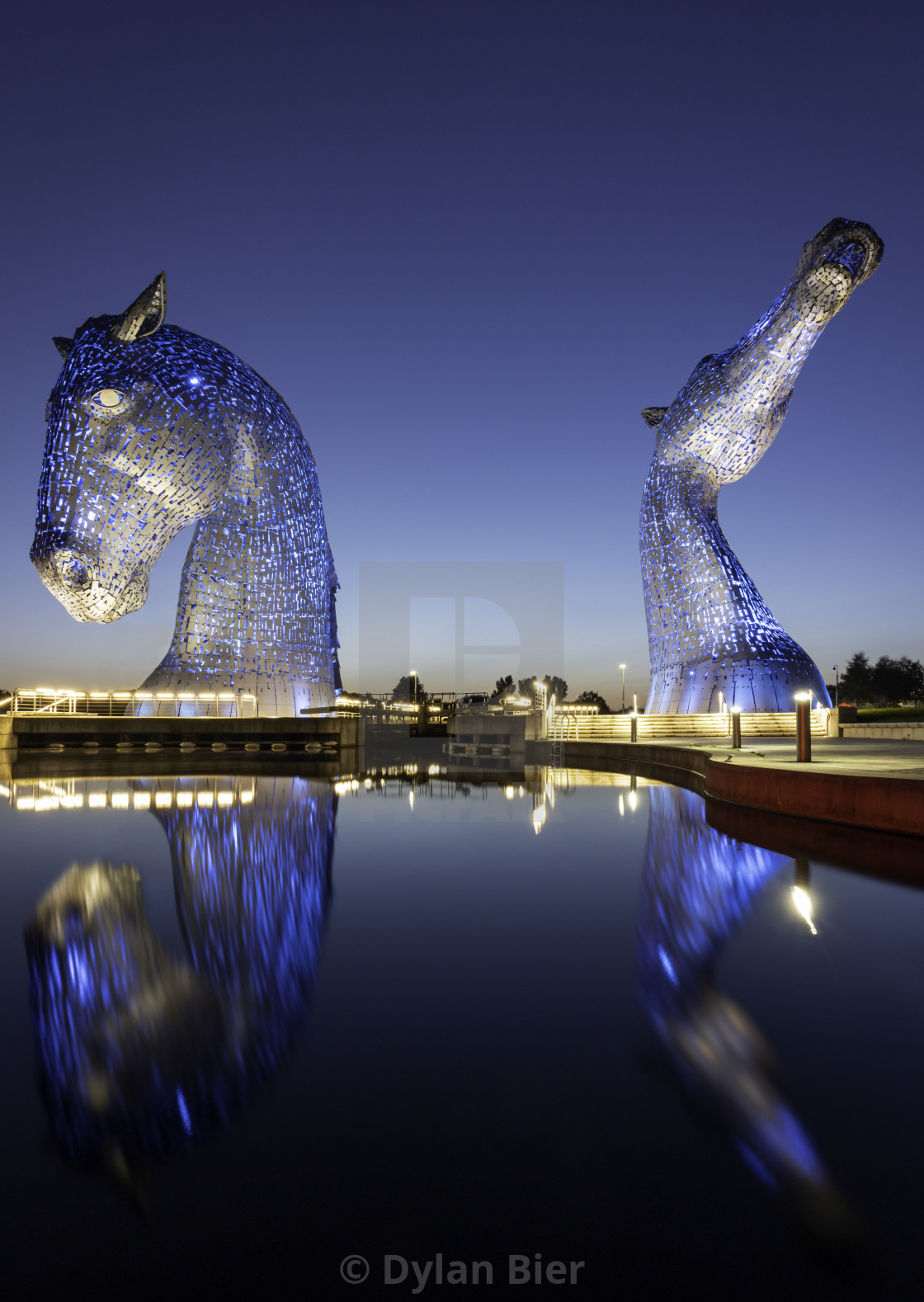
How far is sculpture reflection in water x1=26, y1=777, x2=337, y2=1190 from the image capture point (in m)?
2.47

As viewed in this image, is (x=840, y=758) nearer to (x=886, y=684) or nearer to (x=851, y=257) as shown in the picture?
(x=851, y=257)

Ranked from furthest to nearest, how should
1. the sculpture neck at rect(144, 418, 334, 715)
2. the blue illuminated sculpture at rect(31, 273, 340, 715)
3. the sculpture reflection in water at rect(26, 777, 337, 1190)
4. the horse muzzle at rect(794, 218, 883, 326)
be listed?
the sculpture neck at rect(144, 418, 334, 715) → the horse muzzle at rect(794, 218, 883, 326) → the blue illuminated sculpture at rect(31, 273, 340, 715) → the sculpture reflection in water at rect(26, 777, 337, 1190)

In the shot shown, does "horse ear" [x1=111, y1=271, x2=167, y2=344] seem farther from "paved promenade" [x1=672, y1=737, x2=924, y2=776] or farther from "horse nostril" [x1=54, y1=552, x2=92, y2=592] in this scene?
"paved promenade" [x1=672, y1=737, x2=924, y2=776]

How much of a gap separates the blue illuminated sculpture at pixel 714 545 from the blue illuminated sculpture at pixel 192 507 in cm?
1065

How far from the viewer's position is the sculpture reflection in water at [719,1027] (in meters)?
2.11

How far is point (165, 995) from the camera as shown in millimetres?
3537

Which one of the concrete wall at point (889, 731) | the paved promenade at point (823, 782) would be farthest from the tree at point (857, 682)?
the paved promenade at point (823, 782)

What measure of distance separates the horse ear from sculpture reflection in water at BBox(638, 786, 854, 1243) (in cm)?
1601

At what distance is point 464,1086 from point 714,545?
70.8ft

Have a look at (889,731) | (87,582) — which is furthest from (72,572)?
(889,731)

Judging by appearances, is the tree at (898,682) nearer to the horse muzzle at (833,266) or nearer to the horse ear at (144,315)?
the horse muzzle at (833,266)

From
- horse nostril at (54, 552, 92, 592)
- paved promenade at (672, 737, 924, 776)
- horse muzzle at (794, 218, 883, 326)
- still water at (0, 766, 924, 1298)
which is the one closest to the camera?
still water at (0, 766, 924, 1298)

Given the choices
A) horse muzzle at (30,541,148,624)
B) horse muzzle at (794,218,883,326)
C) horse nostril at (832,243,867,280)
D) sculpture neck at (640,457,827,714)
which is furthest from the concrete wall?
horse muzzle at (30,541,148,624)

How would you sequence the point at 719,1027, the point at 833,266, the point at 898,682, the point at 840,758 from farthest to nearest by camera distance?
the point at 898,682, the point at 833,266, the point at 840,758, the point at 719,1027
